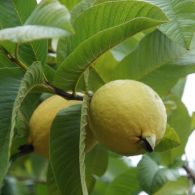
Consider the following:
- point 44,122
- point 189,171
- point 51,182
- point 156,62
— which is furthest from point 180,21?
point 189,171

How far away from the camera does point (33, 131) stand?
1143mm

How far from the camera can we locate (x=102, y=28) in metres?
0.99

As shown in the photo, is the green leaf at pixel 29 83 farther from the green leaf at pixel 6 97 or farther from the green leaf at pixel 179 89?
the green leaf at pixel 179 89

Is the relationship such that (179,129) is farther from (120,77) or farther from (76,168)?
(76,168)

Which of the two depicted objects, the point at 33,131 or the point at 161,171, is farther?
the point at 161,171

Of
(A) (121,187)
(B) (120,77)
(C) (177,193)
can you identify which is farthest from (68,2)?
(C) (177,193)

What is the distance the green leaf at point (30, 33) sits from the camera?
0.70m

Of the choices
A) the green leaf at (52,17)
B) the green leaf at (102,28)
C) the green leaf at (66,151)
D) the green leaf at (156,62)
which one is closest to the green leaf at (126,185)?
the green leaf at (156,62)

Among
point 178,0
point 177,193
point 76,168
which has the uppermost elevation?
point 178,0

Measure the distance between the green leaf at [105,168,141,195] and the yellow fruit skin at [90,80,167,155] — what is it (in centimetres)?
54

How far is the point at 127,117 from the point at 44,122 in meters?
0.23

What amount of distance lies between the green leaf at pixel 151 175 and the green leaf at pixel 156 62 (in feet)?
0.84

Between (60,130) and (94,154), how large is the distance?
1.25 ft

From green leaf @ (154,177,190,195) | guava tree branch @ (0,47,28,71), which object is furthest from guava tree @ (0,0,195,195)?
green leaf @ (154,177,190,195)
